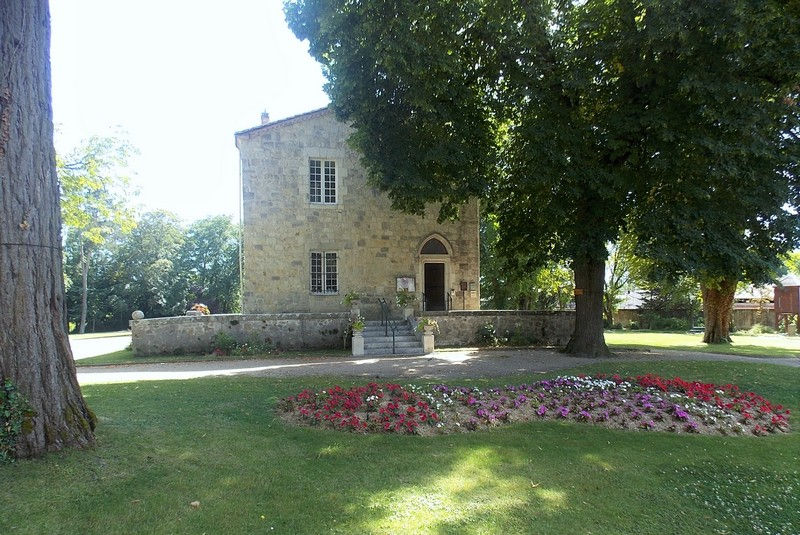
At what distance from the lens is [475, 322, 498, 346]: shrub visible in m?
18.1

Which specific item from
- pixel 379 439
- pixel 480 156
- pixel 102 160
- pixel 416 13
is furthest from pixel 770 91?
pixel 102 160

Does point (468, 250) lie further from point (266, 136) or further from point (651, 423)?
point (651, 423)

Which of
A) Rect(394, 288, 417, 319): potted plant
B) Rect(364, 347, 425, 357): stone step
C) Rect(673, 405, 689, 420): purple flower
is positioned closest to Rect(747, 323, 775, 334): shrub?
Rect(394, 288, 417, 319): potted plant

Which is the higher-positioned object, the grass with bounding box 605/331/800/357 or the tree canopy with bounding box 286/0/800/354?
the tree canopy with bounding box 286/0/800/354

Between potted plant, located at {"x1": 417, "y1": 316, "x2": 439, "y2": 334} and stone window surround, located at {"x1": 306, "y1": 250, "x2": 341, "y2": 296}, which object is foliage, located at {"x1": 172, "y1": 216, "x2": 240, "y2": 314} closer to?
stone window surround, located at {"x1": 306, "y1": 250, "x2": 341, "y2": 296}

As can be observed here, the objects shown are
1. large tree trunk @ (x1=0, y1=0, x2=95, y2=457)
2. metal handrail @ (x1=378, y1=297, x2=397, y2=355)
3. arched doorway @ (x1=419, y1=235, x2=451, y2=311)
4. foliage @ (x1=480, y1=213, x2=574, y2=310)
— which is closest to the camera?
large tree trunk @ (x1=0, y1=0, x2=95, y2=457)

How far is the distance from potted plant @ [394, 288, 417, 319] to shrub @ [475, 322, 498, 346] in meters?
2.63

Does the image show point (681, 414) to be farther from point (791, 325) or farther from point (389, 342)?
point (791, 325)

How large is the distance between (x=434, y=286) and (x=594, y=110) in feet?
32.8

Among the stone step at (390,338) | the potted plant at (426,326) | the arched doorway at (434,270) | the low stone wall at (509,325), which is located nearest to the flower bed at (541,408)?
the potted plant at (426,326)

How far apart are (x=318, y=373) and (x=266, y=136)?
39.2 feet

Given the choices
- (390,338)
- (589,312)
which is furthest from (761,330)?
(390,338)

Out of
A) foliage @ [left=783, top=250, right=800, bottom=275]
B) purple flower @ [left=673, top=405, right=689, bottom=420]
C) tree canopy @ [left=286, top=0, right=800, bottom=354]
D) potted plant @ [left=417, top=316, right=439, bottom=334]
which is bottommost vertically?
purple flower @ [left=673, top=405, right=689, bottom=420]

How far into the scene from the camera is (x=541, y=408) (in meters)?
6.83
